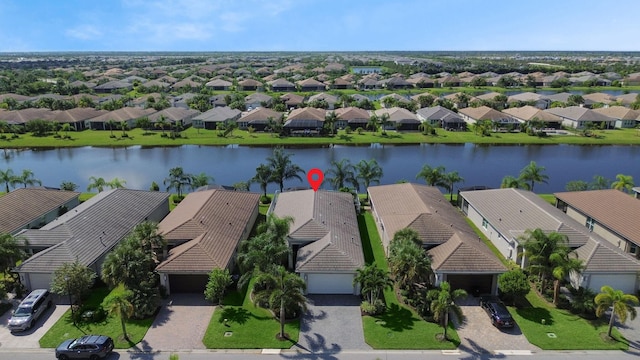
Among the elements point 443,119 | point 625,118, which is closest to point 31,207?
point 443,119

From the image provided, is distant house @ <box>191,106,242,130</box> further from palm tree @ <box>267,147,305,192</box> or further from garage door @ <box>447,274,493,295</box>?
garage door @ <box>447,274,493,295</box>

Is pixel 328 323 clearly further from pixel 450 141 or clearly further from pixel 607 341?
pixel 450 141

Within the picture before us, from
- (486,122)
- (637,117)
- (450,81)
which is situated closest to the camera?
(486,122)

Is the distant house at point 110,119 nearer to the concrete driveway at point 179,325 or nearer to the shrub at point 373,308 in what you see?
the concrete driveway at point 179,325

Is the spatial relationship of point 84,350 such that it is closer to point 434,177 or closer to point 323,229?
point 323,229

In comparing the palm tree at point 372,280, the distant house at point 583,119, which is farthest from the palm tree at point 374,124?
the palm tree at point 372,280

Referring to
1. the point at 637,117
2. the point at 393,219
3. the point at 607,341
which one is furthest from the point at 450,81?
the point at 607,341
